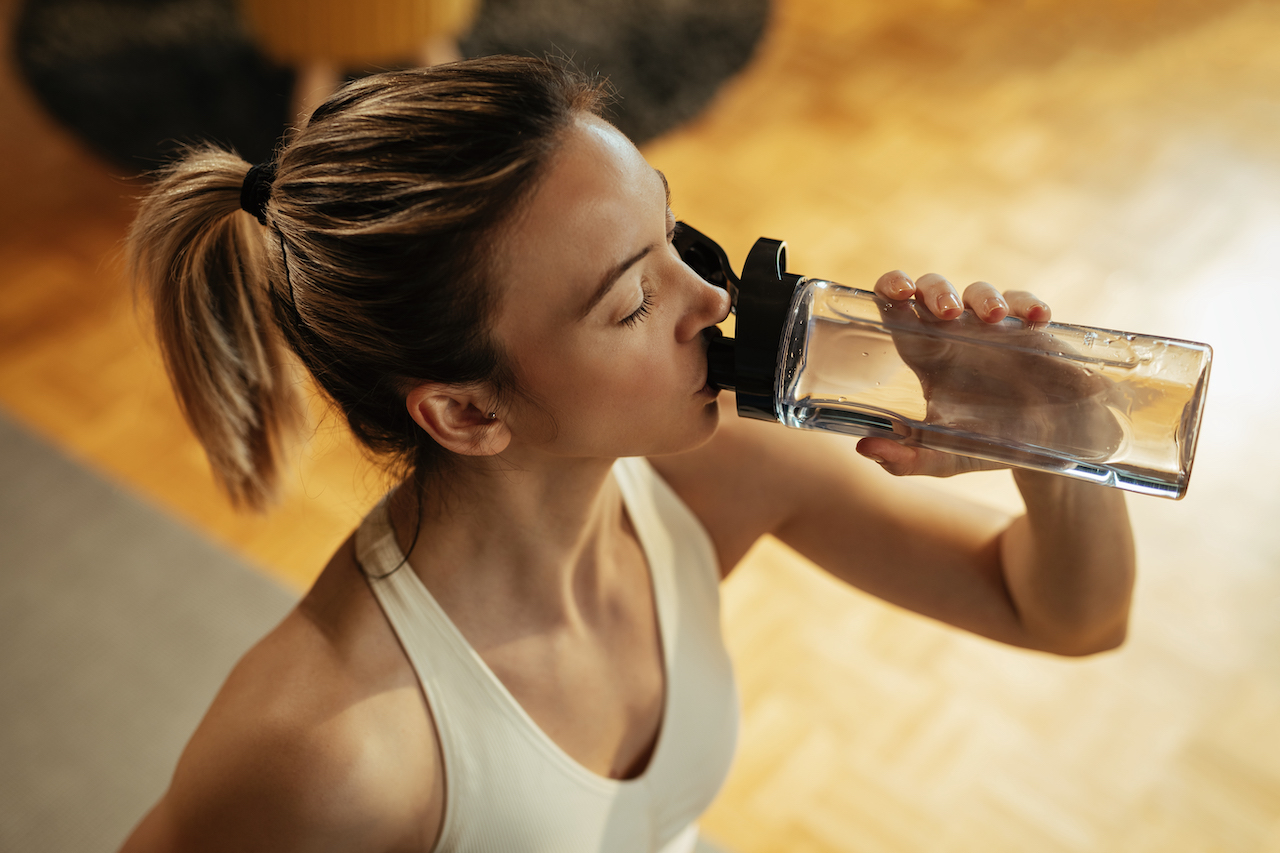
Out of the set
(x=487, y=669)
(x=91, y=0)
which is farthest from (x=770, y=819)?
(x=91, y=0)

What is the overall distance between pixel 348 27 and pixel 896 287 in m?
2.48

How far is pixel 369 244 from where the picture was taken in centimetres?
86

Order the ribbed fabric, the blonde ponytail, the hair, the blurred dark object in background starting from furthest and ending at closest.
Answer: the blurred dark object in background
the ribbed fabric
the blonde ponytail
the hair

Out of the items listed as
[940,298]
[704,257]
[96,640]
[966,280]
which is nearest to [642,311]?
[704,257]

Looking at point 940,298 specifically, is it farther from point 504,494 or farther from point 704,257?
point 504,494

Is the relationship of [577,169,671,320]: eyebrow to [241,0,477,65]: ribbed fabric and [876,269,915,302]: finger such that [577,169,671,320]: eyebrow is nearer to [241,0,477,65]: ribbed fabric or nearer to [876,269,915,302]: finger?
[876,269,915,302]: finger

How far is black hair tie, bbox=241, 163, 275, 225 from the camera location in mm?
944

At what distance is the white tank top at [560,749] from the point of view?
3.40ft

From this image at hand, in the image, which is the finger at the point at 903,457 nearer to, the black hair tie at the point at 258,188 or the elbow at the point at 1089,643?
the elbow at the point at 1089,643

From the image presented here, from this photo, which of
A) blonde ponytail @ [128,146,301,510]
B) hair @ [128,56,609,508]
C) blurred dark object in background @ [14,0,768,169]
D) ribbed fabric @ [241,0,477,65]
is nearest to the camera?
hair @ [128,56,609,508]

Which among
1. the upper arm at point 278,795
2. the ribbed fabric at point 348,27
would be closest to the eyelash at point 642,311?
the upper arm at point 278,795

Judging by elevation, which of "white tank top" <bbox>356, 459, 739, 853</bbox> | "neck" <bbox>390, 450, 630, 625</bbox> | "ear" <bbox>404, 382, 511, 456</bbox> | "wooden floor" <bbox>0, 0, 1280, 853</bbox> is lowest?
"wooden floor" <bbox>0, 0, 1280, 853</bbox>

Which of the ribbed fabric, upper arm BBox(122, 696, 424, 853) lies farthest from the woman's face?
the ribbed fabric

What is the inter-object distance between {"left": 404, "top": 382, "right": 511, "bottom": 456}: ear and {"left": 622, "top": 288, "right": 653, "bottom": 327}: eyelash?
14 centimetres
